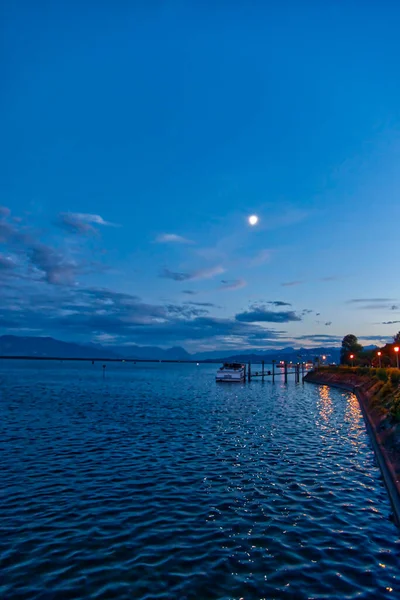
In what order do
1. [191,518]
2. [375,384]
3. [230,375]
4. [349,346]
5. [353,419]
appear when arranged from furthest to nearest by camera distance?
[349,346], [230,375], [375,384], [353,419], [191,518]

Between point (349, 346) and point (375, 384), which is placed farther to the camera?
point (349, 346)

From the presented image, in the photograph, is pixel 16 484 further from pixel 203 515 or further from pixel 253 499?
pixel 253 499

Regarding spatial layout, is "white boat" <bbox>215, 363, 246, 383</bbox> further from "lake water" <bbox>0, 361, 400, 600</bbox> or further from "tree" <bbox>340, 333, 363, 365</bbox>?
"lake water" <bbox>0, 361, 400, 600</bbox>

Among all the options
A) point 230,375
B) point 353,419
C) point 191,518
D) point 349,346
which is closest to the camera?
point 191,518

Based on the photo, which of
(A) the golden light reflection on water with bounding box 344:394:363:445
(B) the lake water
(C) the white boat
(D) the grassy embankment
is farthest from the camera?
(C) the white boat

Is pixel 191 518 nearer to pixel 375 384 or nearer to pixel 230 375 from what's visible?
pixel 375 384

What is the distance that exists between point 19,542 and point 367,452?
2204cm

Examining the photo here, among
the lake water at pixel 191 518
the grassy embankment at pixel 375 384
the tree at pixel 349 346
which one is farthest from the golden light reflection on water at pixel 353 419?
the tree at pixel 349 346

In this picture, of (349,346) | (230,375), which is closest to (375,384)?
(230,375)

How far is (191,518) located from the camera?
48.1ft

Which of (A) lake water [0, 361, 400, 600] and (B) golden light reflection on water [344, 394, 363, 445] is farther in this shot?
(B) golden light reflection on water [344, 394, 363, 445]

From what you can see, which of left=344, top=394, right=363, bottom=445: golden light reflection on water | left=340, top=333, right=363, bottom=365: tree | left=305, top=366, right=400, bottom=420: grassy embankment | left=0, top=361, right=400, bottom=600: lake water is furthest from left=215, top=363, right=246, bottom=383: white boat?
left=0, top=361, right=400, bottom=600: lake water

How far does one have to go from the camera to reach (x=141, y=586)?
10227 mm

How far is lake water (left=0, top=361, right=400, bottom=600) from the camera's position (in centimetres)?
1050
